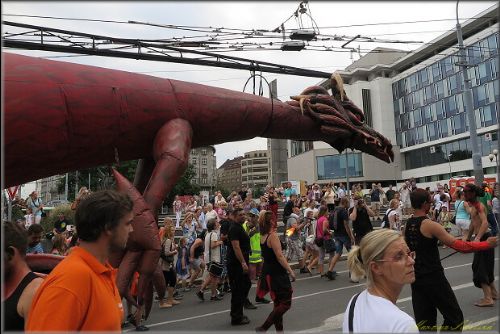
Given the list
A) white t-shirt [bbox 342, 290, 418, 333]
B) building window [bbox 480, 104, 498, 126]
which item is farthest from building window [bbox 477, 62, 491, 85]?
white t-shirt [bbox 342, 290, 418, 333]

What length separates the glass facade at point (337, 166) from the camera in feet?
168

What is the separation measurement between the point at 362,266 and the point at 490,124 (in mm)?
43330

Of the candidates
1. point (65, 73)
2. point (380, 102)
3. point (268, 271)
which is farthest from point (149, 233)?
point (380, 102)

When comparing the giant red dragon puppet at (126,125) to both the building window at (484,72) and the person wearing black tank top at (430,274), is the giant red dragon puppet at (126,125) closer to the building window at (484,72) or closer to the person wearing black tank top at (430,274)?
the person wearing black tank top at (430,274)

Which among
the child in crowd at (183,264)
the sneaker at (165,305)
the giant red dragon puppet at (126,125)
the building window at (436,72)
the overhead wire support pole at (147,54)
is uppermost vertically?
the building window at (436,72)

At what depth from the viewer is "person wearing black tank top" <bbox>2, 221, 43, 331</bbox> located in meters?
1.98

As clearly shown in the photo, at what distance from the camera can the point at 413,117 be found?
4941 cm

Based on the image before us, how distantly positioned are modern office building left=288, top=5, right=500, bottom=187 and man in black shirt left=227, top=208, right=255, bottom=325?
1549 inches

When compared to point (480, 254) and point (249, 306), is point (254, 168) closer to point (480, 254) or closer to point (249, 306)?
point (249, 306)

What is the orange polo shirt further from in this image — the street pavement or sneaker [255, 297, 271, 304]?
sneaker [255, 297, 271, 304]

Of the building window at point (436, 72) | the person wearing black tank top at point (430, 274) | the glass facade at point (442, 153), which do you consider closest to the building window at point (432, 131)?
the glass facade at point (442, 153)

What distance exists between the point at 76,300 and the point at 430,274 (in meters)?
3.09

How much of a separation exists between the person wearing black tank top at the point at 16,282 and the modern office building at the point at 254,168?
11125 cm

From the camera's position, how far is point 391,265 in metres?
1.98
